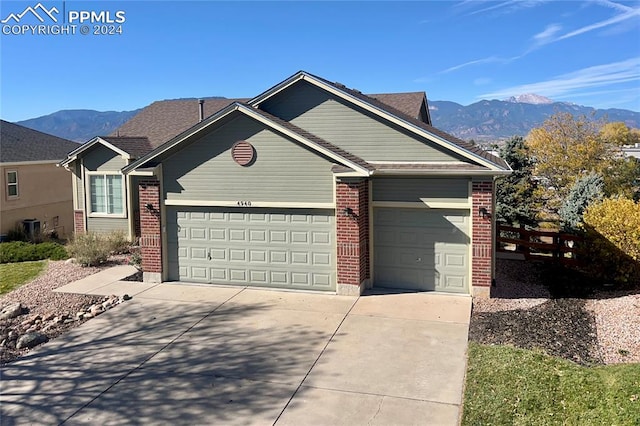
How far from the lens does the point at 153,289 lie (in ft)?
42.0

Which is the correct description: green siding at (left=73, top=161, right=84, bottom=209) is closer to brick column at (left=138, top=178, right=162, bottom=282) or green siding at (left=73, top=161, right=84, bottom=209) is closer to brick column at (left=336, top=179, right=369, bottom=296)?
brick column at (left=138, top=178, right=162, bottom=282)

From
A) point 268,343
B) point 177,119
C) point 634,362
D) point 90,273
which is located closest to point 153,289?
point 90,273

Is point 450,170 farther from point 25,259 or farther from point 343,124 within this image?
point 25,259

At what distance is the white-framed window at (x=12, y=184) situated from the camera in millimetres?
22672

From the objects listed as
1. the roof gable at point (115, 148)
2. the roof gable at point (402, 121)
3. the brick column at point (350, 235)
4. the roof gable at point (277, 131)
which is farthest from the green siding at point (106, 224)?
the brick column at point (350, 235)

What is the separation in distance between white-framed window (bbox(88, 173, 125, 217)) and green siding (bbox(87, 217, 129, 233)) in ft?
0.73

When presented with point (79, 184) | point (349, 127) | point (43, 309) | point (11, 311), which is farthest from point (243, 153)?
point (79, 184)

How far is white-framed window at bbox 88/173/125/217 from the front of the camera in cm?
1883

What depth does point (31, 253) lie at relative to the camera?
17.2 m

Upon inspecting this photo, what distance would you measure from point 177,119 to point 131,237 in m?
6.57

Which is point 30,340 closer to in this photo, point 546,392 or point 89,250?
point 89,250

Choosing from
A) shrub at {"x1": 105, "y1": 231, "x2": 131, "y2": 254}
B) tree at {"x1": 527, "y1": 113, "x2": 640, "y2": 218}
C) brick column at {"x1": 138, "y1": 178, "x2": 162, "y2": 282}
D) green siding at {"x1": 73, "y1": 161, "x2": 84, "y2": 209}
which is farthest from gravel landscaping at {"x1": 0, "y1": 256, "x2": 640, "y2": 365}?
tree at {"x1": 527, "y1": 113, "x2": 640, "y2": 218}

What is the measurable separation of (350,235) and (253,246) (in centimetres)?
256

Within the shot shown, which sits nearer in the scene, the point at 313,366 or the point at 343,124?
the point at 313,366
